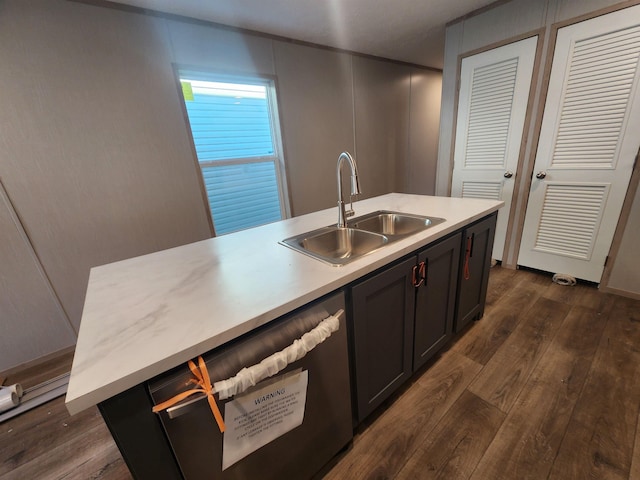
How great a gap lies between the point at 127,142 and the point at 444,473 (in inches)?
108

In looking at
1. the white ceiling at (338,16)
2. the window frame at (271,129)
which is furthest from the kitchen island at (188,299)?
the white ceiling at (338,16)

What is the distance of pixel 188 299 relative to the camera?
32.2 inches

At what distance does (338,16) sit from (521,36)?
4.89ft

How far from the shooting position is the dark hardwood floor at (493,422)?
1.10 m

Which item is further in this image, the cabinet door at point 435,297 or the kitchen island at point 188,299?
the cabinet door at point 435,297

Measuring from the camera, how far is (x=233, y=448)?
2.43 feet

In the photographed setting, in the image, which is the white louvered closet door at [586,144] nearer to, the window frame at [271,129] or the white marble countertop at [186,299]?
the white marble countertop at [186,299]

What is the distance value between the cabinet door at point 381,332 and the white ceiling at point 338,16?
221cm

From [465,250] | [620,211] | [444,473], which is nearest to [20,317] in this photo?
[444,473]

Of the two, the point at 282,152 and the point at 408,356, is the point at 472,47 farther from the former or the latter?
the point at 408,356

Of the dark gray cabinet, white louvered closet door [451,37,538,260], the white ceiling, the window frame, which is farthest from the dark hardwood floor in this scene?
the white ceiling

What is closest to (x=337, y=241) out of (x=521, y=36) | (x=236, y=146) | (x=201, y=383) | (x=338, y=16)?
(x=201, y=383)

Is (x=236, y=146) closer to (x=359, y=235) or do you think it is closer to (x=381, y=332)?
(x=359, y=235)

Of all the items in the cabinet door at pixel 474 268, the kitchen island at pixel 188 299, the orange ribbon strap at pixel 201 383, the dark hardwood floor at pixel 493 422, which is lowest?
the dark hardwood floor at pixel 493 422
